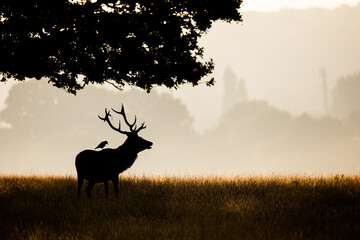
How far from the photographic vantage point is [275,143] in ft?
342

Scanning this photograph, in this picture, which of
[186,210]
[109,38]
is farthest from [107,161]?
[109,38]

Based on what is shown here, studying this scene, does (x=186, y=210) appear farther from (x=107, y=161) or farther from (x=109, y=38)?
(x=109, y=38)

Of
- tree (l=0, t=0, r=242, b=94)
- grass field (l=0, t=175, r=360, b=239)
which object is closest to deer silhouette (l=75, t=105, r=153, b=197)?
grass field (l=0, t=175, r=360, b=239)

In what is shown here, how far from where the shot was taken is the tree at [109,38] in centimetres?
1094

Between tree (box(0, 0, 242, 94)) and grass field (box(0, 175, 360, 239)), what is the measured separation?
10.1ft

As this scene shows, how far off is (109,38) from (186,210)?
4.65 metres

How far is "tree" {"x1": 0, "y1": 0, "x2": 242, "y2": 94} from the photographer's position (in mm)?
10938

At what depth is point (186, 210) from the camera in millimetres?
9586

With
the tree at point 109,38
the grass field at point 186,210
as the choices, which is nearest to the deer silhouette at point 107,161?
the grass field at point 186,210

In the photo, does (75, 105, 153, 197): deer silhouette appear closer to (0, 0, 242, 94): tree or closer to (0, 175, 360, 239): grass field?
(0, 175, 360, 239): grass field

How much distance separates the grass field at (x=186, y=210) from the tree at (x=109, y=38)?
309 cm

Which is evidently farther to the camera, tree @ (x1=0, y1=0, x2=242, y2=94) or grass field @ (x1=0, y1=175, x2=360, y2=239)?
tree @ (x1=0, y1=0, x2=242, y2=94)

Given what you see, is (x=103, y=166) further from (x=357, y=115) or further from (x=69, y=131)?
(x=357, y=115)

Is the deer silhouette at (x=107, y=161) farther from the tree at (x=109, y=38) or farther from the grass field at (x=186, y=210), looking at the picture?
the tree at (x=109, y=38)
